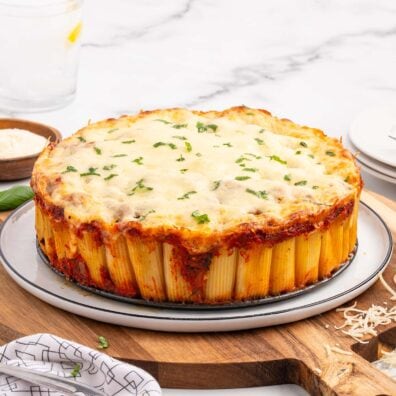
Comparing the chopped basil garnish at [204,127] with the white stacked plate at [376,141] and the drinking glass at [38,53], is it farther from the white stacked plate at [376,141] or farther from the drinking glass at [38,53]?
the drinking glass at [38,53]

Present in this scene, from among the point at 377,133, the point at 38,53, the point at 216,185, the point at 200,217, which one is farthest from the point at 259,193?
the point at 38,53

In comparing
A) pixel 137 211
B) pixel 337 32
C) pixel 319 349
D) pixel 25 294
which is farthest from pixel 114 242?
pixel 337 32

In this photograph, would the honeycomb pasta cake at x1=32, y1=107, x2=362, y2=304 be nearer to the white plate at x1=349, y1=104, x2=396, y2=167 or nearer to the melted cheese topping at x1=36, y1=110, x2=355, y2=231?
the melted cheese topping at x1=36, y1=110, x2=355, y2=231

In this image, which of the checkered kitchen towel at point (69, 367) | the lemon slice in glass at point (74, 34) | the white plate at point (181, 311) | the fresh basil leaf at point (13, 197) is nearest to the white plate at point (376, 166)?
the white plate at point (181, 311)

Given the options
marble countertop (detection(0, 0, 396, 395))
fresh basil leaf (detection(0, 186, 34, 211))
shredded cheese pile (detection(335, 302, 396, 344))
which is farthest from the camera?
marble countertop (detection(0, 0, 396, 395))

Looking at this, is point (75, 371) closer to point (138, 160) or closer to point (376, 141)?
point (138, 160)

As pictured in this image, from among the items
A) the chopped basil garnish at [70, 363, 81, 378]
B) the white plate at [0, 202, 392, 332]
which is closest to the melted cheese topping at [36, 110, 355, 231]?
the white plate at [0, 202, 392, 332]
